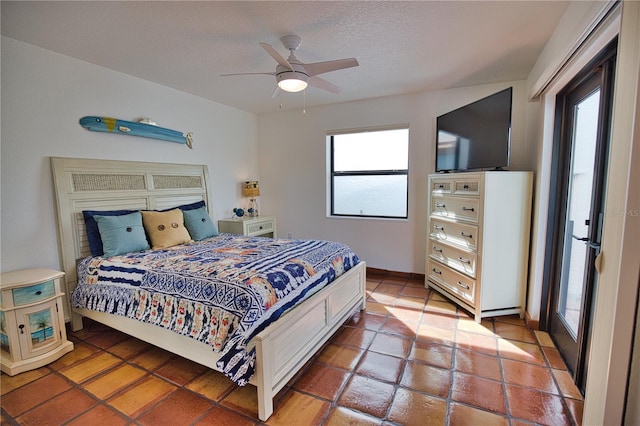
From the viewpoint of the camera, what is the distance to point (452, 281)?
3.12m

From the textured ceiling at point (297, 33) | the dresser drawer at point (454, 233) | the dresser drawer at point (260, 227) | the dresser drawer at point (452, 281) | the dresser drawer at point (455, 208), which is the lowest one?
the dresser drawer at point (452, 281)

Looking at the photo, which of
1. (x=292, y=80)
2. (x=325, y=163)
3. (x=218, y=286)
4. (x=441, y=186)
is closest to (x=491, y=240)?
(x=441, y=186)

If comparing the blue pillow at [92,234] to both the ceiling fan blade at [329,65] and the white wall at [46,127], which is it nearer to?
the white wall at [46,127]

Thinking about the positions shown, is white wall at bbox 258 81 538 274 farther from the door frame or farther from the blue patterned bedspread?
the blue patterned bedspread

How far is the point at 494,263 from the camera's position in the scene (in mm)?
2725

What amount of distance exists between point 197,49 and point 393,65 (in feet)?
6.02

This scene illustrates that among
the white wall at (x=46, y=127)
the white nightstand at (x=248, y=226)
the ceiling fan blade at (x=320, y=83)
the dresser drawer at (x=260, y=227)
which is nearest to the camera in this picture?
the white wall at (x=46, y=127)

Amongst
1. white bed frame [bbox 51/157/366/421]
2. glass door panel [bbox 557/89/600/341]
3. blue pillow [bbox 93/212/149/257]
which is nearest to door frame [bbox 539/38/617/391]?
glass door panel [bbox 557/89/600/341]

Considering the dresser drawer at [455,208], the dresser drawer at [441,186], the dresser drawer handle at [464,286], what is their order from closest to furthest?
the dresser drawer at [455,208]
the dresser drawer handle at [464,286]
the dresser drawer at [441,186]

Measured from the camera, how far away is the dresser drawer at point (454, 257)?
282 centimetres

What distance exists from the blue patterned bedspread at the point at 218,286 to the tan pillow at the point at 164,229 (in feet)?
0.50

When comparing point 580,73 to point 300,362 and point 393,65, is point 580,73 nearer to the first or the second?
point 393,65

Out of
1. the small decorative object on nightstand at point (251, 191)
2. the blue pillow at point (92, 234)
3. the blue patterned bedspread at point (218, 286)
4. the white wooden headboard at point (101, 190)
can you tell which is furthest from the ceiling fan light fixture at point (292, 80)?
the small decorative object on nightstand at point (251, 191)

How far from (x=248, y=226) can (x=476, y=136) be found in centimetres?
302
